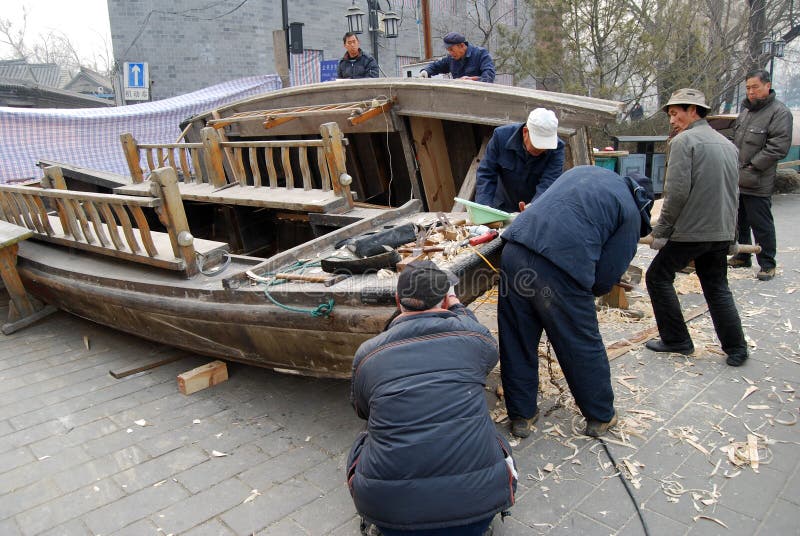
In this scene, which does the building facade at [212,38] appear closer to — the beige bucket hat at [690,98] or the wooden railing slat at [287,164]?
the wooden railing slat at [287,164]

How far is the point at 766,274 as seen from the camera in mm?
5824

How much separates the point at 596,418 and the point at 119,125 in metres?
10.1

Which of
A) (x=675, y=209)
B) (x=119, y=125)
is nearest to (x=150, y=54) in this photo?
(x=119, y=125)

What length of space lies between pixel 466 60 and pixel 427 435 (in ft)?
17.5

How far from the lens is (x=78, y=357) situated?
16.5ft

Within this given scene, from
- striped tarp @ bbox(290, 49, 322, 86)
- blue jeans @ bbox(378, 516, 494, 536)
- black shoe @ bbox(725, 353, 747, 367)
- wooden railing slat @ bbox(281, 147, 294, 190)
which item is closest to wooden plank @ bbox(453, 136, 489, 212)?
wooden railing slat @ bbox(281, 147, 294, 190)

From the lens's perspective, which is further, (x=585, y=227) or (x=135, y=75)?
(x=135, y=75)

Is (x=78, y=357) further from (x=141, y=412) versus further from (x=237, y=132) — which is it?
(x=237, y=132)

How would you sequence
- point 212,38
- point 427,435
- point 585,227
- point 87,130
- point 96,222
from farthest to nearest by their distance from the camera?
point 212,38, point 87,130, point 96,222, point 585,227, point 427,435

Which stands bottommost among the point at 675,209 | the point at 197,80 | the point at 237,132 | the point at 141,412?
the point at 141,412

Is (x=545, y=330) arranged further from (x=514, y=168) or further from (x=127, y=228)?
(x=127, y=228)

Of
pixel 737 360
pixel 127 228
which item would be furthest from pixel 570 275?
pixel 127 228

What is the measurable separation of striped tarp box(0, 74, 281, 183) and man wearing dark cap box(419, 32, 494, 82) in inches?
235

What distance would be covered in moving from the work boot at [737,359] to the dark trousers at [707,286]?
1 cm
